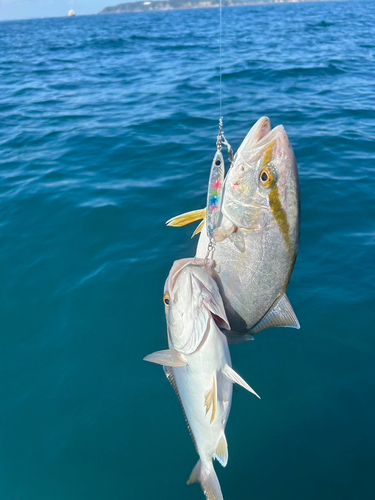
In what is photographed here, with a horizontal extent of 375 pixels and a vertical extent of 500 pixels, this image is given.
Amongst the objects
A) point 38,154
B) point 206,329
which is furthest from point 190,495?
point 38,154

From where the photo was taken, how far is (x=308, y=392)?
15.3ft

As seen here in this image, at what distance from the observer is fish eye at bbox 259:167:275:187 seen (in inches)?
113

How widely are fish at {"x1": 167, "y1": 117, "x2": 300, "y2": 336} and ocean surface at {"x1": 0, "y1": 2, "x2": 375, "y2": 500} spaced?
1.90 metres

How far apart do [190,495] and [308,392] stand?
180 centimetres

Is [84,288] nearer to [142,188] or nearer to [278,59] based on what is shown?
[142,188]

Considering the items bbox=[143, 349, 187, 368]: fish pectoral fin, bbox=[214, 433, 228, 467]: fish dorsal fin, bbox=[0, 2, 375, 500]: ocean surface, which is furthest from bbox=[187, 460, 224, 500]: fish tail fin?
bbox=[143, 349, 187, 368]: fish pectoral fin

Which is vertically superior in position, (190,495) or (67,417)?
(67,417)

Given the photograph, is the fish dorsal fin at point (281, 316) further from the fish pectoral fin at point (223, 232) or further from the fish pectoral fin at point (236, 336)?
the fish pectoral fin at point (223, 232)

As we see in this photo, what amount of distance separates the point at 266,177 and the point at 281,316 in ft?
3.96

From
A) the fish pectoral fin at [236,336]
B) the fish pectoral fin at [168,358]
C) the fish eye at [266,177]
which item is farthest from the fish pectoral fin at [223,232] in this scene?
the fish pectoral fin at [168,358]

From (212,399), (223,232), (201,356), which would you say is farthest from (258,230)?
(212,399)

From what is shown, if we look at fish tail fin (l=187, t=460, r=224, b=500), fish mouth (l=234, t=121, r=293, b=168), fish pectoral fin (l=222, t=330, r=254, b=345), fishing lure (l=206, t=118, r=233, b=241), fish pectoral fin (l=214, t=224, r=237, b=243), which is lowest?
fish tail fin (l=187, t=460, r=224, b=500)

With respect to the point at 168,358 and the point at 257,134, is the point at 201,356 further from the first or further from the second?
the point at 257,134

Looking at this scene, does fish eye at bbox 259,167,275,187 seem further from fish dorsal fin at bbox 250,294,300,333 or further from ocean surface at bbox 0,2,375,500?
ocean surface at bbox 0,2,375,500
